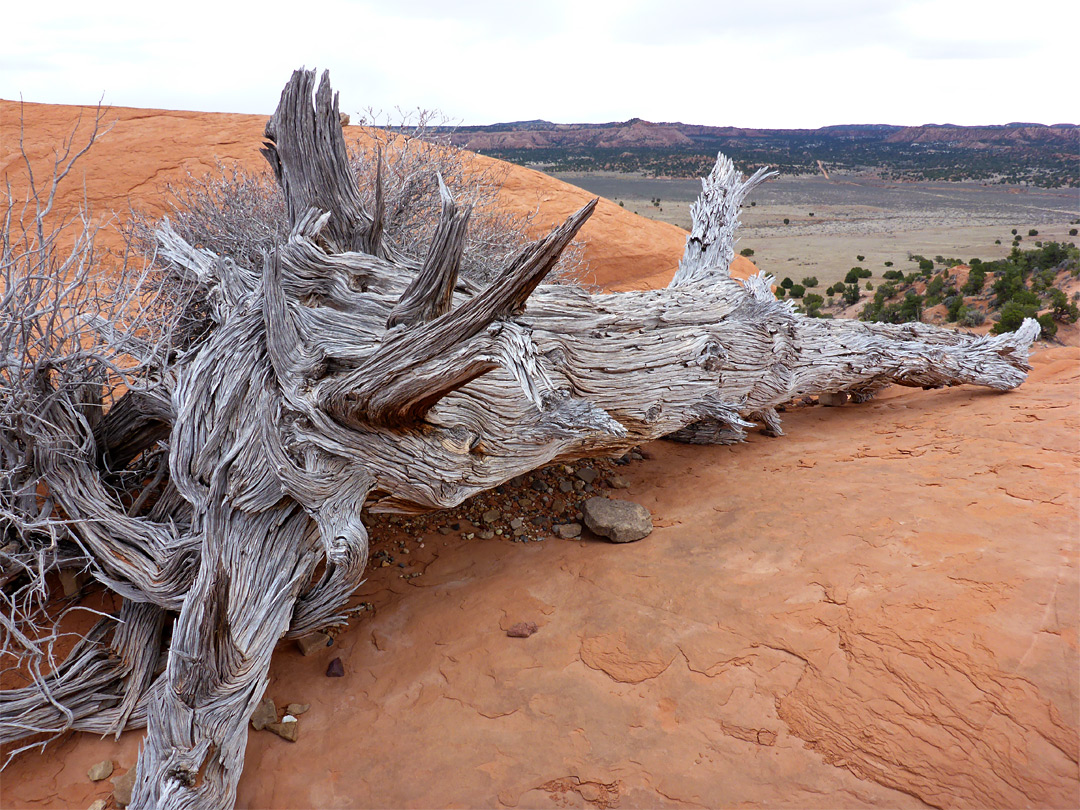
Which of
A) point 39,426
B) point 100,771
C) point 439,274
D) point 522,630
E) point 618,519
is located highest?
point 439,274

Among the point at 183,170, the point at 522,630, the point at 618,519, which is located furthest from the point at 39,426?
the point at 183,170

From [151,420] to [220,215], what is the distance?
2787mm

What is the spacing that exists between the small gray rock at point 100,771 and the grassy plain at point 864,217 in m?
14.4

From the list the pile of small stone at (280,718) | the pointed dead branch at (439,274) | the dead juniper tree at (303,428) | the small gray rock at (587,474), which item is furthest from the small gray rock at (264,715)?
the small gray rock at (587,474)

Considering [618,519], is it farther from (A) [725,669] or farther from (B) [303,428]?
(B) [303,428]

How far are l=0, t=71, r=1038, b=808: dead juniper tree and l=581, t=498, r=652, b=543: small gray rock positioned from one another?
375 millimetres

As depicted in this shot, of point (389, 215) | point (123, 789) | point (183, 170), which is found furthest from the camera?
point (183, 170)

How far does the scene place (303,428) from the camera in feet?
11.0

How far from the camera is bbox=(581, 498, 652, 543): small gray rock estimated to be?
13.7 ft

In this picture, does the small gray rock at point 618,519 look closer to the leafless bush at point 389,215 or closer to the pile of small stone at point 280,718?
the pile of small stone at point 280,718

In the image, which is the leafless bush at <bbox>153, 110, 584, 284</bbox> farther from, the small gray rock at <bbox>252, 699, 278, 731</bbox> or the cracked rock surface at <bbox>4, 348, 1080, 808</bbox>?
the small gray rock at <bbox>252, 699, 278, 731</bbox>

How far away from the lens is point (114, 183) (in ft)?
31.9

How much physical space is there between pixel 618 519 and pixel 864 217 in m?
35.8

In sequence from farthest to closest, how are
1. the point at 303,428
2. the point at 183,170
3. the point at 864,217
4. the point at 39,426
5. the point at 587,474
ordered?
the point at 864,217 → the point at 183,170 → the point at 587,474 → the point at 39,426 → the point at 303,428
